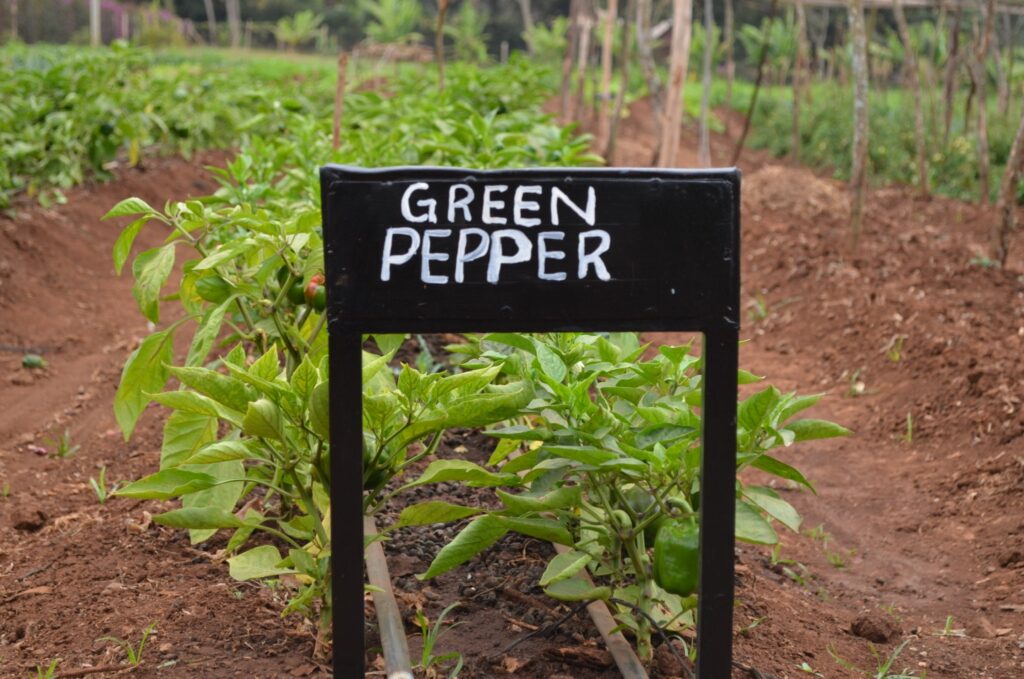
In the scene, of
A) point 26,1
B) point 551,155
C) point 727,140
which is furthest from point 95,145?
point 26,1

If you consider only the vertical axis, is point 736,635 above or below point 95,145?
below

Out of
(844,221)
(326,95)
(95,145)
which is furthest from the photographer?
(326,95)

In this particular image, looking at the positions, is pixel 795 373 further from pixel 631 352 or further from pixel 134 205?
pixel 134 205

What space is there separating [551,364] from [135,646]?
1061 mm

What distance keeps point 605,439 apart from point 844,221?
Result: 759cm

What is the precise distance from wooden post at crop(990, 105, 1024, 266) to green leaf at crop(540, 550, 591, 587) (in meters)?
4.78

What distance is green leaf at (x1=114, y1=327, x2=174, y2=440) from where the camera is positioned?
2.76m

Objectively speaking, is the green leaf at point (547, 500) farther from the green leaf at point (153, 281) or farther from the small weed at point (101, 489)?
the small weed at point (101, 489)

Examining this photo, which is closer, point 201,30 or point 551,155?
point 551,155

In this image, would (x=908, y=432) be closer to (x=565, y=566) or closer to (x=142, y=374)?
(x=565, y=566)

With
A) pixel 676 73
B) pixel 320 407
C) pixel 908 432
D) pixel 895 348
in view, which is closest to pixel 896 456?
pixel 908 432

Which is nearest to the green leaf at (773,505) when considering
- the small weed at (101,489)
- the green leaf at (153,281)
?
the green leaf at (153,281)

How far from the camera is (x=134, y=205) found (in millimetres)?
2633

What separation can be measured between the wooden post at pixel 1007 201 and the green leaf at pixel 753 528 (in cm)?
468
